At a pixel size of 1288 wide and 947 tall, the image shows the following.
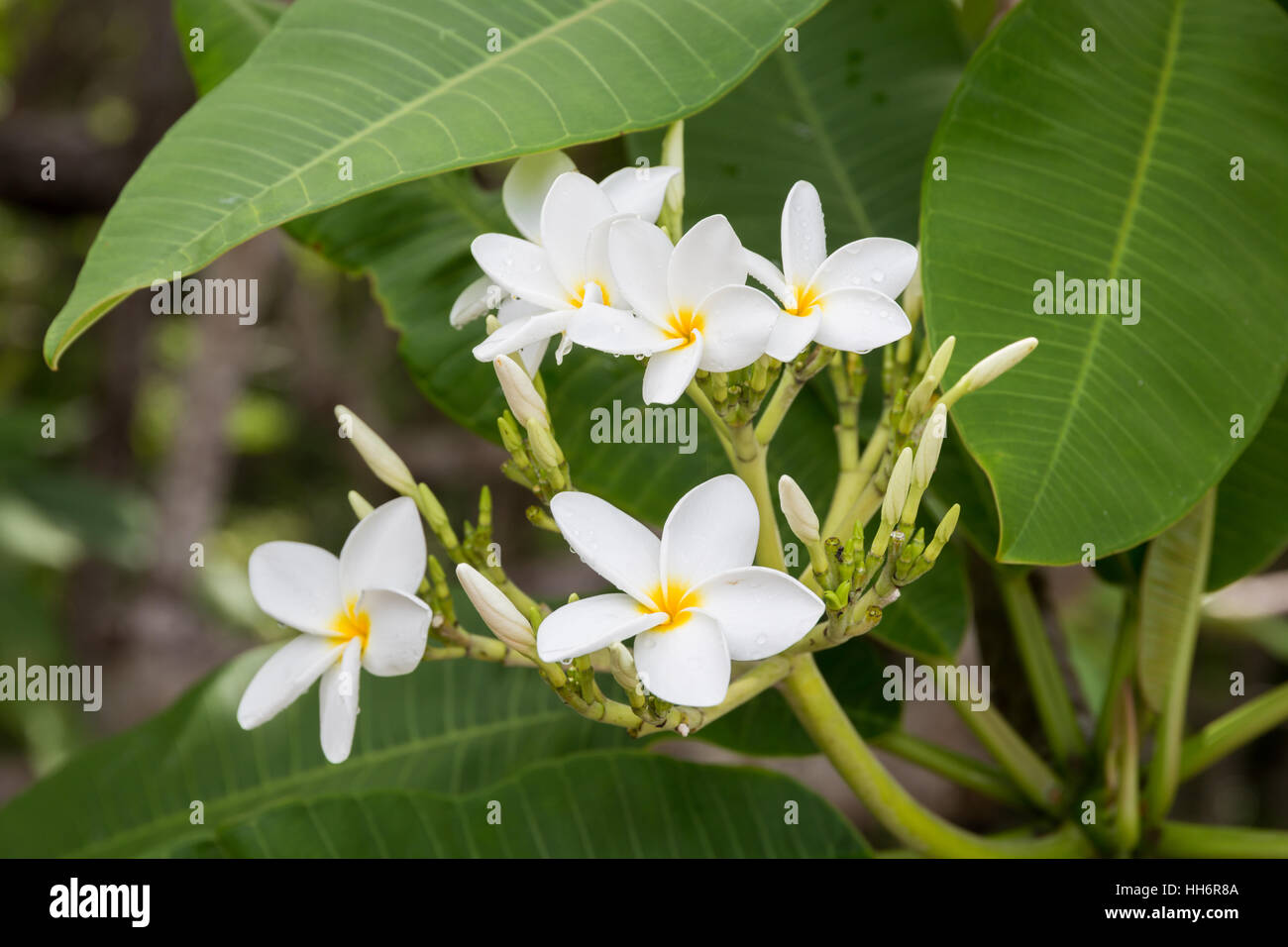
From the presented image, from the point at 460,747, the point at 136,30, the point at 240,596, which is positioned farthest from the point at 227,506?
the point at 460,747

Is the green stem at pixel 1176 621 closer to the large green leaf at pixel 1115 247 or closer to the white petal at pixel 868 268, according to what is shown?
the large green leaf at pixel 1115 247

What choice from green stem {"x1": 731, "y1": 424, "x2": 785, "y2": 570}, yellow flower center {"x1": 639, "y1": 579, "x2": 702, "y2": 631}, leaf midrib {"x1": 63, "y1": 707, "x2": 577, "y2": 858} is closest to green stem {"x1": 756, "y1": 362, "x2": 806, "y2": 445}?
green stem {"x1": 731, "y1": 424, "x2": 785, "y2": 570}

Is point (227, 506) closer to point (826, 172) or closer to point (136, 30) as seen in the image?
point (136, 30)
